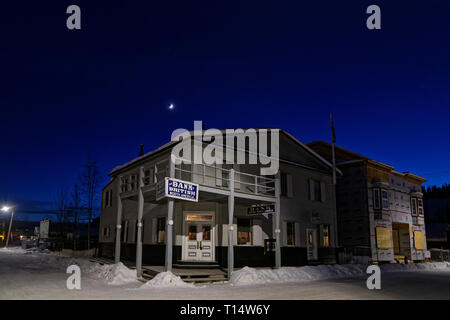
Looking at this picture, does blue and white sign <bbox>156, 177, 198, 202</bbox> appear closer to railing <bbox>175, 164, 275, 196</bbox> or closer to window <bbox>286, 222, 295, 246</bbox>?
railing <bbox>175, 164, 275, 196</bbox>

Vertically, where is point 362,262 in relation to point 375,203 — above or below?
below

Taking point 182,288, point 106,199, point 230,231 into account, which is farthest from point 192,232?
point 106,199

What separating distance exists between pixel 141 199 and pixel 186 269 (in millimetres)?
3958

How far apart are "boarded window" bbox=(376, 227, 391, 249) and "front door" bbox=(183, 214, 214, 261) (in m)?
14.8

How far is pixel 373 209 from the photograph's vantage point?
27250mm

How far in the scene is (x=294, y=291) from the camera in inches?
483

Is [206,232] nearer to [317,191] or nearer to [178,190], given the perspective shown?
[178,190]

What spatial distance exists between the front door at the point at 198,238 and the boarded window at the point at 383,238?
1481 cm

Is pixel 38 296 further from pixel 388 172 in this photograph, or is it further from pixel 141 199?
pixel 388 172

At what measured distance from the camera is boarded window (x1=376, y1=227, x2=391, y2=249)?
26.8 meters

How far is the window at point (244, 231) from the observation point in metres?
19.5

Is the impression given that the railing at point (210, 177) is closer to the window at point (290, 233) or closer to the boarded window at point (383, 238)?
the window at point (290, 233)
